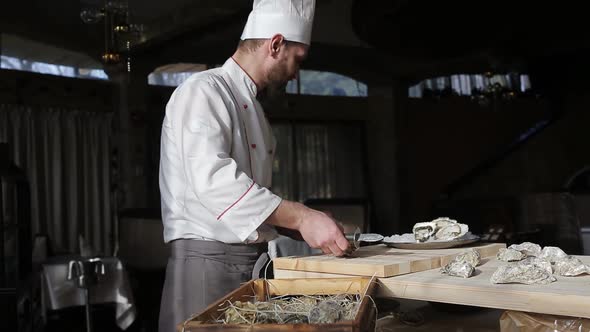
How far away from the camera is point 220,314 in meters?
1.13

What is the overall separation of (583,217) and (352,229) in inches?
176

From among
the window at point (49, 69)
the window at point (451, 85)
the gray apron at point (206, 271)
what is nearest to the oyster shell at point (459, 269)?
the gray apron at point (206, 271)

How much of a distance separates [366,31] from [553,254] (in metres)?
7.50

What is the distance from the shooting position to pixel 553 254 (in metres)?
Result: 1.39

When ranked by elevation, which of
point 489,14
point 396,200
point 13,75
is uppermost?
point 489,14

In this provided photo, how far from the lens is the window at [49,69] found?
8.57 metres

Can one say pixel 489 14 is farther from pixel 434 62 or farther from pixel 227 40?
pixel 227 40

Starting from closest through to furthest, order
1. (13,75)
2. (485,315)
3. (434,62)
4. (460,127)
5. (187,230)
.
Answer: (485,315) < (187,230) < (13,75) < (434,62) < (460,127)

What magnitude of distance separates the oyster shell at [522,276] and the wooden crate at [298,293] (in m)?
0.23

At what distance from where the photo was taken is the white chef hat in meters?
1.76

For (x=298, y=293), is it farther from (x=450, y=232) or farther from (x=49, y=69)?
(x=49, y=69)

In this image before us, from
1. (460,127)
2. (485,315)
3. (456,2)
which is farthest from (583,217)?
(460,127)

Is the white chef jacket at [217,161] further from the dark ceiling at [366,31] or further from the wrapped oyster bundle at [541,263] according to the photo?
the dark ceiling at [366,31]

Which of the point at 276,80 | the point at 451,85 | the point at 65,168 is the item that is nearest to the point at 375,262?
the point at 276,80
